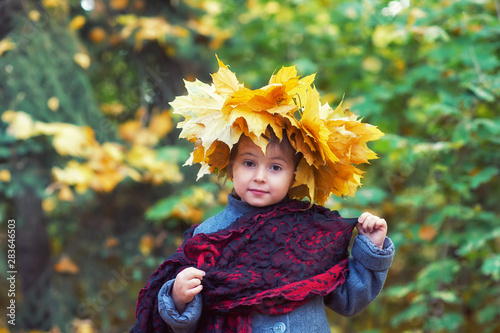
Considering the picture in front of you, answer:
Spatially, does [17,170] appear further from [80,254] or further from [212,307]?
[212,307]

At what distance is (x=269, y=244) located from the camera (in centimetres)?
161

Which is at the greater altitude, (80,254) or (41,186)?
(41,186)

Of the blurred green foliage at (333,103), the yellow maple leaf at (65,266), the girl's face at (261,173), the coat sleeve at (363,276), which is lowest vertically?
the yellow maple leaf at (65,266)

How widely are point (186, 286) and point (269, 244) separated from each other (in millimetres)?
290

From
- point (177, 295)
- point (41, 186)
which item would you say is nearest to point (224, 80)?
point (177, 295)

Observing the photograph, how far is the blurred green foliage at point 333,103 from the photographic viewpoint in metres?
3.15

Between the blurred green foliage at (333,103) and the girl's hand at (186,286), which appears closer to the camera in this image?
the girl's hand at (186,286)

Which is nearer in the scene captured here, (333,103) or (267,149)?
(267,149)

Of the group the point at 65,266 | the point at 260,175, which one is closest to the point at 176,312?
the point at 260,175

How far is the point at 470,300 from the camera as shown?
3.52 m

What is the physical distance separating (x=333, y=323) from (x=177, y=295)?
145 inches

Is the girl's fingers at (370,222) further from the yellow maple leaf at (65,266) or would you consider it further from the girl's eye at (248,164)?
the yellow maple leaf at (65,266)

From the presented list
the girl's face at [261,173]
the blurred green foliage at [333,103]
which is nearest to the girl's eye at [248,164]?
the girl's face at [261,173]

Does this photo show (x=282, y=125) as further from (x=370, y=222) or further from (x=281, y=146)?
(x=370, y=222)
